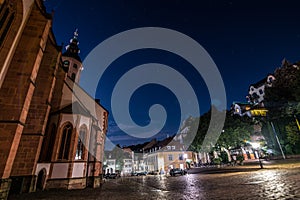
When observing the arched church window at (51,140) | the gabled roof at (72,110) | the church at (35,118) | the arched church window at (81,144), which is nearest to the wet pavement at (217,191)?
the church at (35,118)

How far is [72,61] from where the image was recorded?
3216 cm

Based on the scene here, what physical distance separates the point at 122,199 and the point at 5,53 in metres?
10.4

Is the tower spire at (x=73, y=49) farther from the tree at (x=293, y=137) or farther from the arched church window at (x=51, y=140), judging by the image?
the tree at (x=293, y=137)

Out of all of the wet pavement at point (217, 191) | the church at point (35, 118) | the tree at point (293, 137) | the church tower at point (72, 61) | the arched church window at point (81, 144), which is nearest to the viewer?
the wet pavement at point (217, 191)

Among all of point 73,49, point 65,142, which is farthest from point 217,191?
point 73,49

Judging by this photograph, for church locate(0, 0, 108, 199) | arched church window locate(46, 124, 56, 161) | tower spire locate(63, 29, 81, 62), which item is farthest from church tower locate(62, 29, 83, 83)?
arched church window locate(46, 124, 56, 161)

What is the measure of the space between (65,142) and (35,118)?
3262mm

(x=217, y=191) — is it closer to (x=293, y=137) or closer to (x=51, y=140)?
(x=51, y=140)

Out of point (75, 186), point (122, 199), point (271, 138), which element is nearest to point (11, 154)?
point (122, 199)

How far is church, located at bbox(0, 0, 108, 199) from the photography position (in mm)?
9070

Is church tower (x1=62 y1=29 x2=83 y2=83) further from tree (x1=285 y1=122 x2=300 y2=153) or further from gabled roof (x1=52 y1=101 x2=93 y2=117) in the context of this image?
tree (x1=285 y1=122 x2=300 y2=153)

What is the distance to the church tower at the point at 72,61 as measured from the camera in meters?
31.3

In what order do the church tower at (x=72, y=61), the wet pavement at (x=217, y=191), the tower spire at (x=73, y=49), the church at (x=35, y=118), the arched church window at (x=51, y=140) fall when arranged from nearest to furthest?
the wet pavement at (x=217, y=191), the church at (x=35, y=118), the arched church window at (x=51, y=140), the church tower at (x=72, y=61), the tower spire at (x=73, y=49)

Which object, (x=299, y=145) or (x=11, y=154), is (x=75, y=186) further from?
(x=299, y=145)
